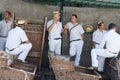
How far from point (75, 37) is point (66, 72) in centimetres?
207

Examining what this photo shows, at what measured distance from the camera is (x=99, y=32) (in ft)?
36.7

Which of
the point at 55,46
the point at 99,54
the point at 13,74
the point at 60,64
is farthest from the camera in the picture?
the point at 55,46

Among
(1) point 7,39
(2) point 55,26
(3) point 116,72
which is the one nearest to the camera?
(3) point 116,72

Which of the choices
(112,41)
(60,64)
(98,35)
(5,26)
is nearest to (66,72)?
(60,64)

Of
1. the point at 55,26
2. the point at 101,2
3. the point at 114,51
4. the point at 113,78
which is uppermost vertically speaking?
the point at 101,2

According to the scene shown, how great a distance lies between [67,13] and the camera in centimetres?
1148

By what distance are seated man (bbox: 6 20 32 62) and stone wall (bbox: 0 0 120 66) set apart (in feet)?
3.61

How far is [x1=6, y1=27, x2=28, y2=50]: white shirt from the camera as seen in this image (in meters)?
10.2

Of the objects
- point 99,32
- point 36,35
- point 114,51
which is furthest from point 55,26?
point 114,51

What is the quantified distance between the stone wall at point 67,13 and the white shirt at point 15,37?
1276 millimetres

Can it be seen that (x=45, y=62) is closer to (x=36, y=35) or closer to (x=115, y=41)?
(x=36, y=35)

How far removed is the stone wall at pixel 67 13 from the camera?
1148 centimetres

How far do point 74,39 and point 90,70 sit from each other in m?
1.44

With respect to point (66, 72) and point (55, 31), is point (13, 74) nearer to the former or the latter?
point (66, 72)
